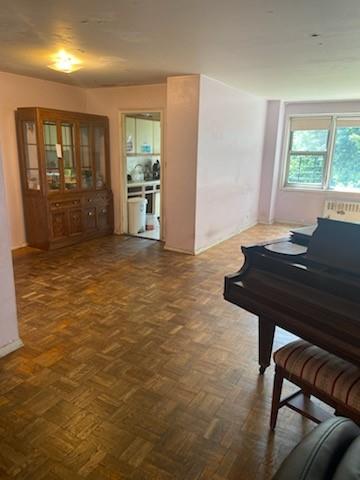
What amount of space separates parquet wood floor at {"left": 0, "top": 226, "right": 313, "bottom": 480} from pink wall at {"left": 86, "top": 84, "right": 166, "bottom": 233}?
2317 millimetres

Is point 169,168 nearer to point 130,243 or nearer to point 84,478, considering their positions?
point 130,243

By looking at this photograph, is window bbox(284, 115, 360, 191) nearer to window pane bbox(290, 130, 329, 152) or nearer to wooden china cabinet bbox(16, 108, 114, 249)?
window pane bbox(290, 130, 329, 152)

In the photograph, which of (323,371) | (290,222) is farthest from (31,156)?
(290,222)

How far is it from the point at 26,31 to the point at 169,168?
93.0 inches

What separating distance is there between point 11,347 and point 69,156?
3.27m

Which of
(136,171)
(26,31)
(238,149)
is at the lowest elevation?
(136,171)

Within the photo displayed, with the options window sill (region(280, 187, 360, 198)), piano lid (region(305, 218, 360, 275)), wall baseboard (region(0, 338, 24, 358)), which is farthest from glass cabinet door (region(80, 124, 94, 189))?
piano lid (region(305, 218, 360, 275))

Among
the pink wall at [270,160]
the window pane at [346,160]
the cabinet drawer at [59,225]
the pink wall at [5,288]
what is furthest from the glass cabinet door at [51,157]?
the window pane at [346,160]

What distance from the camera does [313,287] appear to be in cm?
169

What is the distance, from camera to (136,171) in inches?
258

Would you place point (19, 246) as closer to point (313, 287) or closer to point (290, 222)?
point (313, 287)

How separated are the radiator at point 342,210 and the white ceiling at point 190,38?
244 cm

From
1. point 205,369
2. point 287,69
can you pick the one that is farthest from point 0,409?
point 287,69

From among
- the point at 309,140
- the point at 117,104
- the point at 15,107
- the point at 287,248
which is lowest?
the point at 287,248
